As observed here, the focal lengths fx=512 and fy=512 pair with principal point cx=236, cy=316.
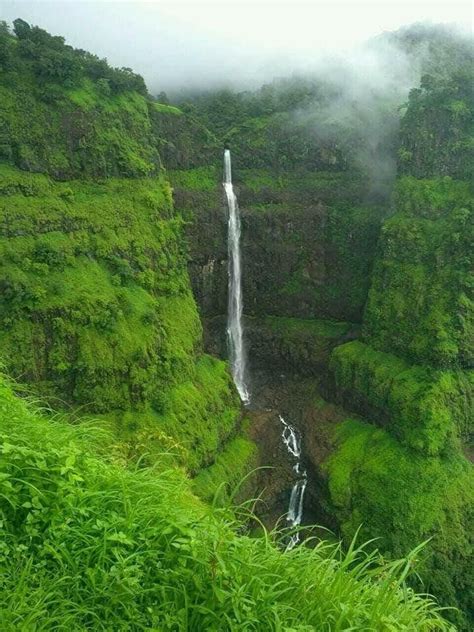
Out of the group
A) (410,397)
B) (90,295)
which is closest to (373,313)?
(410,397)

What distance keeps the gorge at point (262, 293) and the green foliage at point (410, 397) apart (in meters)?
0.13

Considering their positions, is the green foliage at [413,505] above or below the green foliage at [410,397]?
below

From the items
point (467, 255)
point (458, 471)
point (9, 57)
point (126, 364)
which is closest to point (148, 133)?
point (9, 57)

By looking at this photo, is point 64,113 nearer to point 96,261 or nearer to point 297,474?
point 96,261

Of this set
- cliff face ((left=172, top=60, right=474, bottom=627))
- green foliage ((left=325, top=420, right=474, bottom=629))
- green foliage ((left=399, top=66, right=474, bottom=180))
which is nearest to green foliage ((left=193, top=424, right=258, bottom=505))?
cliff face ((left=172, top=60, right=474, bottom=627))

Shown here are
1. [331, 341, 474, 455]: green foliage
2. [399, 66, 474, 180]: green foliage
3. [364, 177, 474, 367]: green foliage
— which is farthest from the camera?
[399, 66, 474, 180]: green foliage

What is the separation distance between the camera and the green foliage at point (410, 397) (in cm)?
2848

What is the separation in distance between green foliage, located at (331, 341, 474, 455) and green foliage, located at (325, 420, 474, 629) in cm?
101

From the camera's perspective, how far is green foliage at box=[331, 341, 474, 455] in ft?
93.5

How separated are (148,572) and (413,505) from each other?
26.0 m

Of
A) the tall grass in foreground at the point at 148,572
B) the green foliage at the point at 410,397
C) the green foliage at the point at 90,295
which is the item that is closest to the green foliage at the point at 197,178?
the green foliage at the point at 90,295

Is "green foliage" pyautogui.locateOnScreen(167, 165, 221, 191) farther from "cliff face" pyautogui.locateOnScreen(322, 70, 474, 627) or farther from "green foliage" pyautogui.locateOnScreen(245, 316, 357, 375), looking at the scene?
"cliff face" pyautogui.locateOnScreen(322, 70, 474, 627)

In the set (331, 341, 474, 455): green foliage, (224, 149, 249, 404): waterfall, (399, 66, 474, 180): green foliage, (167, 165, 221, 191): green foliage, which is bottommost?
(331, 341, 474, 455): green foliage

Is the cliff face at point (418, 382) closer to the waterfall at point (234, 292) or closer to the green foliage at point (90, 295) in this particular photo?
the waterfall at point (234, 292)
